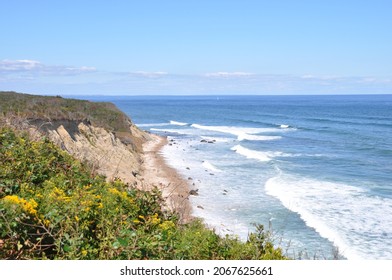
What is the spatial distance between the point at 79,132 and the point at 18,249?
2760 cm

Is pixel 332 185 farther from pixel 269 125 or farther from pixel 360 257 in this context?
pixel 269 125

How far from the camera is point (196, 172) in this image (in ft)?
117

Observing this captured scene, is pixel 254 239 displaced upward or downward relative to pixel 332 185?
upward

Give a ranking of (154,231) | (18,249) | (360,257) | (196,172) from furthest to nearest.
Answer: (196,172) → (360,257) → (154,231) → (18,249)

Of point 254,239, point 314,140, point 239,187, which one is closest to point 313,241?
point 239,187

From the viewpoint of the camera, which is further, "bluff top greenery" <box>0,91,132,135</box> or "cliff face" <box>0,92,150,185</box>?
"bluff top greenery" <box>0,91,132,135</box>

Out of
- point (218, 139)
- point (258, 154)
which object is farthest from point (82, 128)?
point (218, 139)

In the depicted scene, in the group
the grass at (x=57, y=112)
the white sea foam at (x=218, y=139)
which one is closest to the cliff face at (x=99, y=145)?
the grass at (x=57, y=112)

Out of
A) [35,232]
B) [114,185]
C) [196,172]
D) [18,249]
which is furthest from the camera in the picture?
[196,172]

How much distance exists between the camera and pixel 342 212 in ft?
77.3

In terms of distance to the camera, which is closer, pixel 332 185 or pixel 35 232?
pixel 35 232

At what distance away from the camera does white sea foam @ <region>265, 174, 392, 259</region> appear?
61.5 ft

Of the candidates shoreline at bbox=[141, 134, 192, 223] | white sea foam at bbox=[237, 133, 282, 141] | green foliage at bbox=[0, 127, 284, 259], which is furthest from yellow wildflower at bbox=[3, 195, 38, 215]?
white sea foam at bbox=[237, 133, 282, 141]

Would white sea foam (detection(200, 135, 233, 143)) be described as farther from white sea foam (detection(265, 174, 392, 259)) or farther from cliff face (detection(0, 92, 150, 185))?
white sea foam (detection(265, 174, 392, 259))
